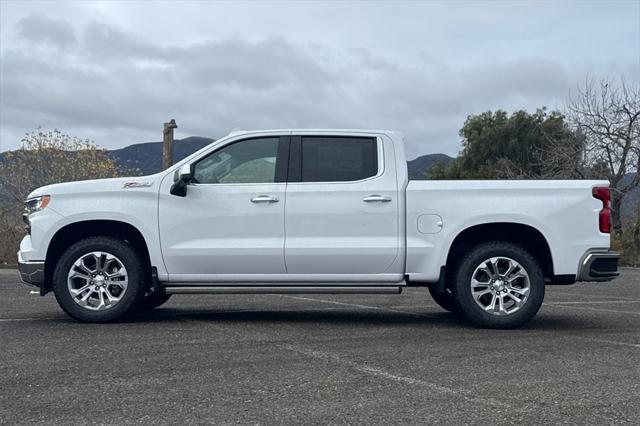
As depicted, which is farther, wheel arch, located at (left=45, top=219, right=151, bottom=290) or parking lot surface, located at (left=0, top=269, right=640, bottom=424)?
wheel arch, located at (left=45, top=219, right=151, bottom=290)

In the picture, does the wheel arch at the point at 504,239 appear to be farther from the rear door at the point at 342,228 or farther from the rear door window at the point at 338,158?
the rear door window at the point at 338,158

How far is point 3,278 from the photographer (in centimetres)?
1576

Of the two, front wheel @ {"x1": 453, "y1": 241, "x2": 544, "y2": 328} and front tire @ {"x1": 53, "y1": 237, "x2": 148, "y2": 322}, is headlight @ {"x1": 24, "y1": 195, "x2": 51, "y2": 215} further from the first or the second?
front wheel @ {"x1": 453, "y1": 241, "x2": 544, "y2": 328}

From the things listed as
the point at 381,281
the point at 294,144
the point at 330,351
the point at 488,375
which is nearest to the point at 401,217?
the point at 381,281

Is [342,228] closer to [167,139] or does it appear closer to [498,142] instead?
[167,139]

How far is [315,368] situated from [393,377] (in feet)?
2.02

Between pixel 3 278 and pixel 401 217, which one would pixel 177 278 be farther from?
pixel 3 278

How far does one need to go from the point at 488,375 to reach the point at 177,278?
12.0 feet

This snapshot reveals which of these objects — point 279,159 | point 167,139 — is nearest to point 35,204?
point 279,159

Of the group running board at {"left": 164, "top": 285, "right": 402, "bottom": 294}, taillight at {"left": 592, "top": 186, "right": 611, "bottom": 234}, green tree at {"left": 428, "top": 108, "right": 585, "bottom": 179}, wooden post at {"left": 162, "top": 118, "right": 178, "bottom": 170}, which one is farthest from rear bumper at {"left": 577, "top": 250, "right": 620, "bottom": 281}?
green tree at {"left": 428, "top": 108, "right": 585, "bottom": 179}

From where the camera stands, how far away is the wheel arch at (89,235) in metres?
8.63

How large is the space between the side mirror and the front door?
0.19ft

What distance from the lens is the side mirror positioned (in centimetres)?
845

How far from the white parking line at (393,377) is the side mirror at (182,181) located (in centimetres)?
219
